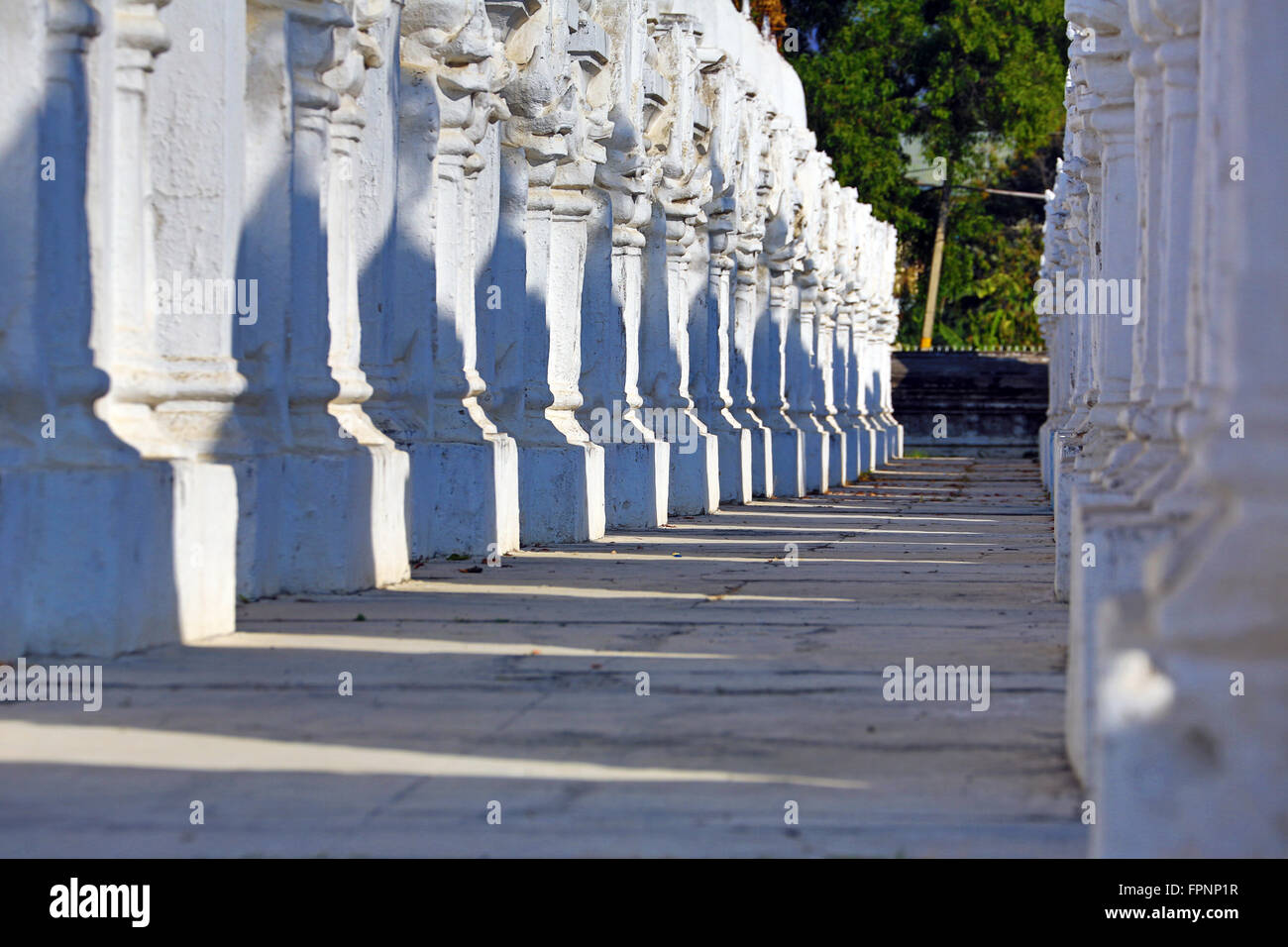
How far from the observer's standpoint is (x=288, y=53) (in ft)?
33.3

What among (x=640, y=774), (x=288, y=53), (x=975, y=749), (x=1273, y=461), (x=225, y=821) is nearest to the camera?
(x=1273, y=461)

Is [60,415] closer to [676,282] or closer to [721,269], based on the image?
[676,282]

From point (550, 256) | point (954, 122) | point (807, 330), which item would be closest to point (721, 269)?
point (550, 256)

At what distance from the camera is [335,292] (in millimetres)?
11094

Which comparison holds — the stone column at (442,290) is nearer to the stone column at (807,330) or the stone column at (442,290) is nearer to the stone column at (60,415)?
the stone column at (60,415)

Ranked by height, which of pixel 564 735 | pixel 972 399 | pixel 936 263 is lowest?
pixel 564 735

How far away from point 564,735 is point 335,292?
5.80 m

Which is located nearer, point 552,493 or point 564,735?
point 564,735

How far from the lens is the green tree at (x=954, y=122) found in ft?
206

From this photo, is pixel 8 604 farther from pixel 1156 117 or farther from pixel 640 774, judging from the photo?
pixel 1156 117

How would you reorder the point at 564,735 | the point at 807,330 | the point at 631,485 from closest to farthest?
the point at 564,735 → the point at 631,485 → the point at 807,330

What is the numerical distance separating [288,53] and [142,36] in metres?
1.94

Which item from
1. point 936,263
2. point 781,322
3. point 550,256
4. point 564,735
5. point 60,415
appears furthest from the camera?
point 936,263
